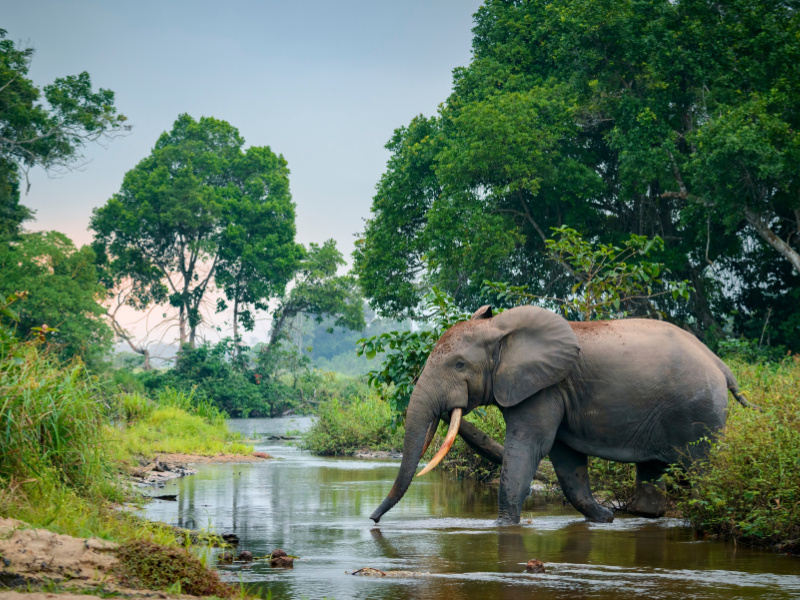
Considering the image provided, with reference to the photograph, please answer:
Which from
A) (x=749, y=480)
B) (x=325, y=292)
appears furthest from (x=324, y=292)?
(x=749, y=480)

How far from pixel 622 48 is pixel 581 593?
67.8ft

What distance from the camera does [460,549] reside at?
7.45 metres

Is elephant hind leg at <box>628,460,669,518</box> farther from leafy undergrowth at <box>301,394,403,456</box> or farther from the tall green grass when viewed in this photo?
leafy undergrowth at <box>301,394,403,456</box>

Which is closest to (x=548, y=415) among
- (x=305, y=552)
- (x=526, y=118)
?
(x=305, y=552)

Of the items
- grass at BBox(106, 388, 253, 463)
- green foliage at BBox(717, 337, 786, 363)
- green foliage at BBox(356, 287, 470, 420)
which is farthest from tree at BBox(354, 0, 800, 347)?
green foliage at BBox(356, 287, 470, 420)

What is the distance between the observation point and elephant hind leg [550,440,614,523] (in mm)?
9309

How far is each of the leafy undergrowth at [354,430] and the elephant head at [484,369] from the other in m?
12.7

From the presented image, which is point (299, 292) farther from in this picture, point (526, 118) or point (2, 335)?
point (2, 335)

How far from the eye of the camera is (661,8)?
22.6m

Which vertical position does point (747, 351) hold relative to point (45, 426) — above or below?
above

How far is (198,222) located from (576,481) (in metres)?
35.9

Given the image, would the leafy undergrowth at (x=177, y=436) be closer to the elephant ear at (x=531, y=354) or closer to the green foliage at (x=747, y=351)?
the elephant ear at (x=531, y=354)

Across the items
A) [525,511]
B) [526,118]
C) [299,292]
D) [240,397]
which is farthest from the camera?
[299,292]

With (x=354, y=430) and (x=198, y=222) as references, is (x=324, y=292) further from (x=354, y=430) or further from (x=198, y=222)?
(x=354, y=430)
